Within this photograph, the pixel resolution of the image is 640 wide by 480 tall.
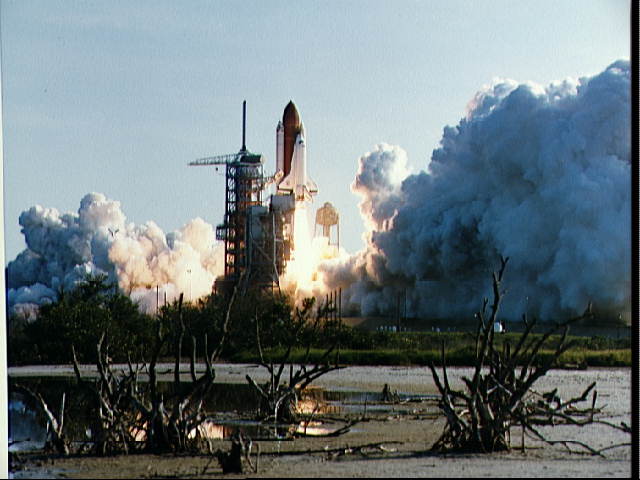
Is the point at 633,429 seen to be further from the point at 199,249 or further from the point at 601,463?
the point at 199,249

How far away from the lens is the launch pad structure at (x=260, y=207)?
911cm

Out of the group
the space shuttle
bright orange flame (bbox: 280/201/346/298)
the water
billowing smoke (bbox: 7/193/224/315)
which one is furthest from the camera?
bright orange flame (bbox: 280/201/346/298)

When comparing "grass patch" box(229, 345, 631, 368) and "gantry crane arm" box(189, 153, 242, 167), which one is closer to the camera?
"gantry crane arm" box(189, 153, 242, 167)

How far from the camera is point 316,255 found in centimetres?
995

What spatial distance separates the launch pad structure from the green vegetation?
13.1 inches

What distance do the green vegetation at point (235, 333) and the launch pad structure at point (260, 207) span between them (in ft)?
1.10

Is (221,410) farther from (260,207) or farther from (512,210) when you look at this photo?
(512,210)

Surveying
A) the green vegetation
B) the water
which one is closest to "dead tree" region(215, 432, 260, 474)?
the water

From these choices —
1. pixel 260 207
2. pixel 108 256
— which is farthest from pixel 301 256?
pixel 108 256

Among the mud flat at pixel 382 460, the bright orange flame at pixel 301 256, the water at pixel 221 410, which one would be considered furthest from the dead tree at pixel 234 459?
the bright orange flame at pixel 301 256

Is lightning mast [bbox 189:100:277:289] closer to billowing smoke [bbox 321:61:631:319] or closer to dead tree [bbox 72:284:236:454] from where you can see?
billowing smoke [bbox 321:61:631:319]

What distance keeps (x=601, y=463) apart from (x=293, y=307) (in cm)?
359

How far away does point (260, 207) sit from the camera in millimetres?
9828

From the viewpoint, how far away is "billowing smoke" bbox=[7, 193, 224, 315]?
944 cm
